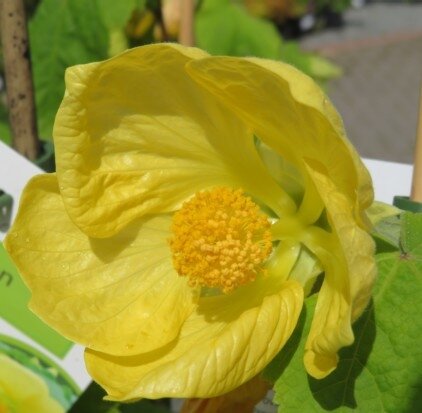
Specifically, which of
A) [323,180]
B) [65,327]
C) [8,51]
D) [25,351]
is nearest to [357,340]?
[323,180]

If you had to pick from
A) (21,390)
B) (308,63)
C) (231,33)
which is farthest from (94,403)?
(308,63)

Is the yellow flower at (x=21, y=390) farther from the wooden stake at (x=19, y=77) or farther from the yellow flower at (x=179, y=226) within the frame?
the wooden stake at (x=19, y=77)

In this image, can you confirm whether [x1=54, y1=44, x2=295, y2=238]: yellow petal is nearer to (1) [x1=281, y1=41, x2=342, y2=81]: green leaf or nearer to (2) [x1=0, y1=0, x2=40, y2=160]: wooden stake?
(2) [x1=0, y1=0, x2=40, y2=160]: wooden stake

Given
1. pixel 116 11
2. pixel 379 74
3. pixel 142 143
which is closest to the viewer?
pixel 142 143

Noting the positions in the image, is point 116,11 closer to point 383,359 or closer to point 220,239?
point 220,239

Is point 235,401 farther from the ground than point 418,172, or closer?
closer

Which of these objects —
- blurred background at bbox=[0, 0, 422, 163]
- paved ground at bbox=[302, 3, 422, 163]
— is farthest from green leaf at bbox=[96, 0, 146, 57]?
paved ground at bbox=[302, 3, 422, 163]
